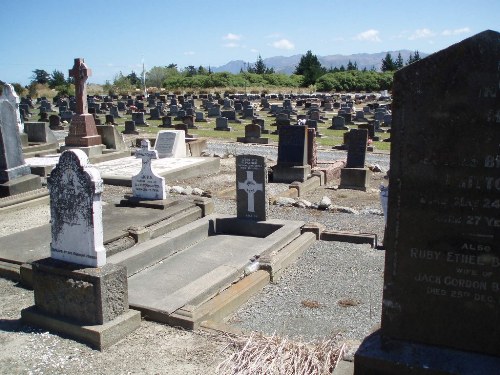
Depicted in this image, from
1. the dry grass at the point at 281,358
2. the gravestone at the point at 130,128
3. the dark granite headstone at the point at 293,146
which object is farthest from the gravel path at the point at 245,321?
the gravestone at the point at 130,128

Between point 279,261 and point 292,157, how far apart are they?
7.34m

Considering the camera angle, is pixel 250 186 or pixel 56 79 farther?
pixel 56 79

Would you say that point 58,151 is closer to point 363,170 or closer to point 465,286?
point 363,170

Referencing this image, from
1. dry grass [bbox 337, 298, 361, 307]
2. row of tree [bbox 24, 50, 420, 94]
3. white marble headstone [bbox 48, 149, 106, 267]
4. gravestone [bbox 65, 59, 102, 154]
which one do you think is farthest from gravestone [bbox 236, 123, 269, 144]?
row of tree [bbox 24, 50, 420, 94]

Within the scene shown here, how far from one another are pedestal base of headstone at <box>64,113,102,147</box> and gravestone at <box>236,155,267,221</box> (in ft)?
32.2

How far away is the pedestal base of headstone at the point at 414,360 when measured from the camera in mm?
3328

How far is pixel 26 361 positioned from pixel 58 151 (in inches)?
548

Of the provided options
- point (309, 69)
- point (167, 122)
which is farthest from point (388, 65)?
point (167, 122)

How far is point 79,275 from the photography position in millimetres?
5098

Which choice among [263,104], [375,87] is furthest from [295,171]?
[375,87]

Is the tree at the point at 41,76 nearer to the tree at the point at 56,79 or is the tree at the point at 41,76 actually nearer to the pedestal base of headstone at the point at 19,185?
the tree at the point at 56,79

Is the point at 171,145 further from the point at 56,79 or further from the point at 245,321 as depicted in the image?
the point at 56,79

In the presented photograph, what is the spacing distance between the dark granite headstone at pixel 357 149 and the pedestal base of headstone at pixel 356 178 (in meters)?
0.39

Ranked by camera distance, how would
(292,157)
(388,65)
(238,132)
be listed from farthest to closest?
(388,65) < (238,132) < (292,157)
